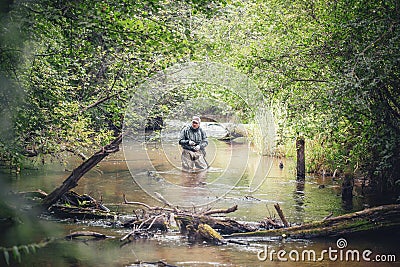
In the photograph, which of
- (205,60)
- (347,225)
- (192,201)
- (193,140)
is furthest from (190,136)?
(347,225)

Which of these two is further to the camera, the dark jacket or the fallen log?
the dark jacket

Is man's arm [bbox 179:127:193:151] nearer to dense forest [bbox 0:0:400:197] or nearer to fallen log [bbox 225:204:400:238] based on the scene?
dense forest [bbox 0:0:400:197]

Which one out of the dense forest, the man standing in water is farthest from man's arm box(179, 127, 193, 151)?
the dense forest

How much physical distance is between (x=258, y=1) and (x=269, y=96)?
7.41 feet

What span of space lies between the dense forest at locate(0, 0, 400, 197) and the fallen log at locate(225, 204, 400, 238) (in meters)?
0.89

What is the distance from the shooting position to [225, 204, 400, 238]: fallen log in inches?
349

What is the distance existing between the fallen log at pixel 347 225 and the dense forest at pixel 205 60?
0.89 meters

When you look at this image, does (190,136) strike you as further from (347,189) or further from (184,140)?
(347,189)

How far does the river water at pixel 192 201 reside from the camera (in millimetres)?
7664

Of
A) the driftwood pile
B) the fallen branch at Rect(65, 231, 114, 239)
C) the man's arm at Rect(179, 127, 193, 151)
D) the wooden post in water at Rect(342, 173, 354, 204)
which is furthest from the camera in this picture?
the wooden post in water at Rect(342, 173, 354, 204)

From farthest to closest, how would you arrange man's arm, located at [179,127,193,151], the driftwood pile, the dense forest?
man's arm, located at [179,127,193,151] → the driftwood pile → the dense forest

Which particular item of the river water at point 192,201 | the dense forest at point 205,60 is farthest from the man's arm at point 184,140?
the river water at point 192,201

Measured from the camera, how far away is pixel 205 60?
11516 millimetres

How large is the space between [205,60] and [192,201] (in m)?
2.95
